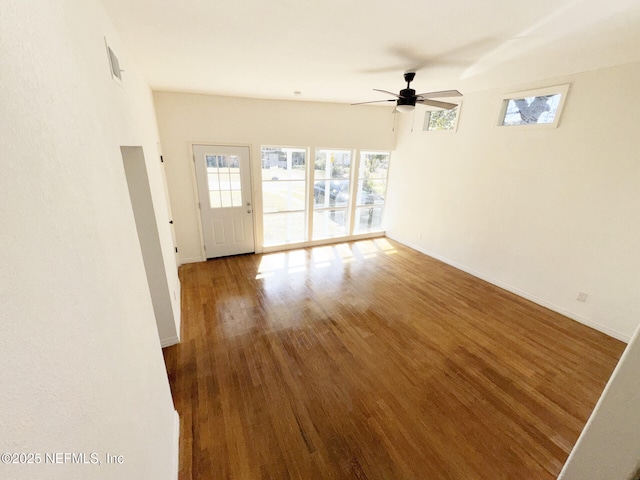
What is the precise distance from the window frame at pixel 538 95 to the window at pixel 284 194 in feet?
10.6

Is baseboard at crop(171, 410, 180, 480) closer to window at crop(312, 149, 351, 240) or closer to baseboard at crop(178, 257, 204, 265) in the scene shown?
baseboard at crop(178, 257, 204, 265)

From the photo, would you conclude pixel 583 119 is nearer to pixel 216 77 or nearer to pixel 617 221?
pixel 617 221

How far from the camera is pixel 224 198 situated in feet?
15.2

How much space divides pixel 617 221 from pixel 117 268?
15.2ft

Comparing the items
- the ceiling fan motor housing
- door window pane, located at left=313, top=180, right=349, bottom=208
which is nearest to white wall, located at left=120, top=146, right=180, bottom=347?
the ceiling fan motor housing

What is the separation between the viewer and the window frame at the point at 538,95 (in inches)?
123

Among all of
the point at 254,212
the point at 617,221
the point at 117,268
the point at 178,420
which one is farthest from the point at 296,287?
the point at 617,221

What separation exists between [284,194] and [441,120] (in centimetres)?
325

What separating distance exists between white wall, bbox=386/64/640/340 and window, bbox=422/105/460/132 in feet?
0.41

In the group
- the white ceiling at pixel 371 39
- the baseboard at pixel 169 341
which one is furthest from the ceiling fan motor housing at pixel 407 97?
the baseboard at pixel 169 341

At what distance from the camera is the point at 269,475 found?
1.67 meters

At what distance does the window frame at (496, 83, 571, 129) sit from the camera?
313 centimetres

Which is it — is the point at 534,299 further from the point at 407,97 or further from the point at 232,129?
the point at 232,129

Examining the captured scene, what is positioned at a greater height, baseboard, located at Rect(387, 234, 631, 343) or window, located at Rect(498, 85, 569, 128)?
window, located at Rect(498, 85, 569, 128)
